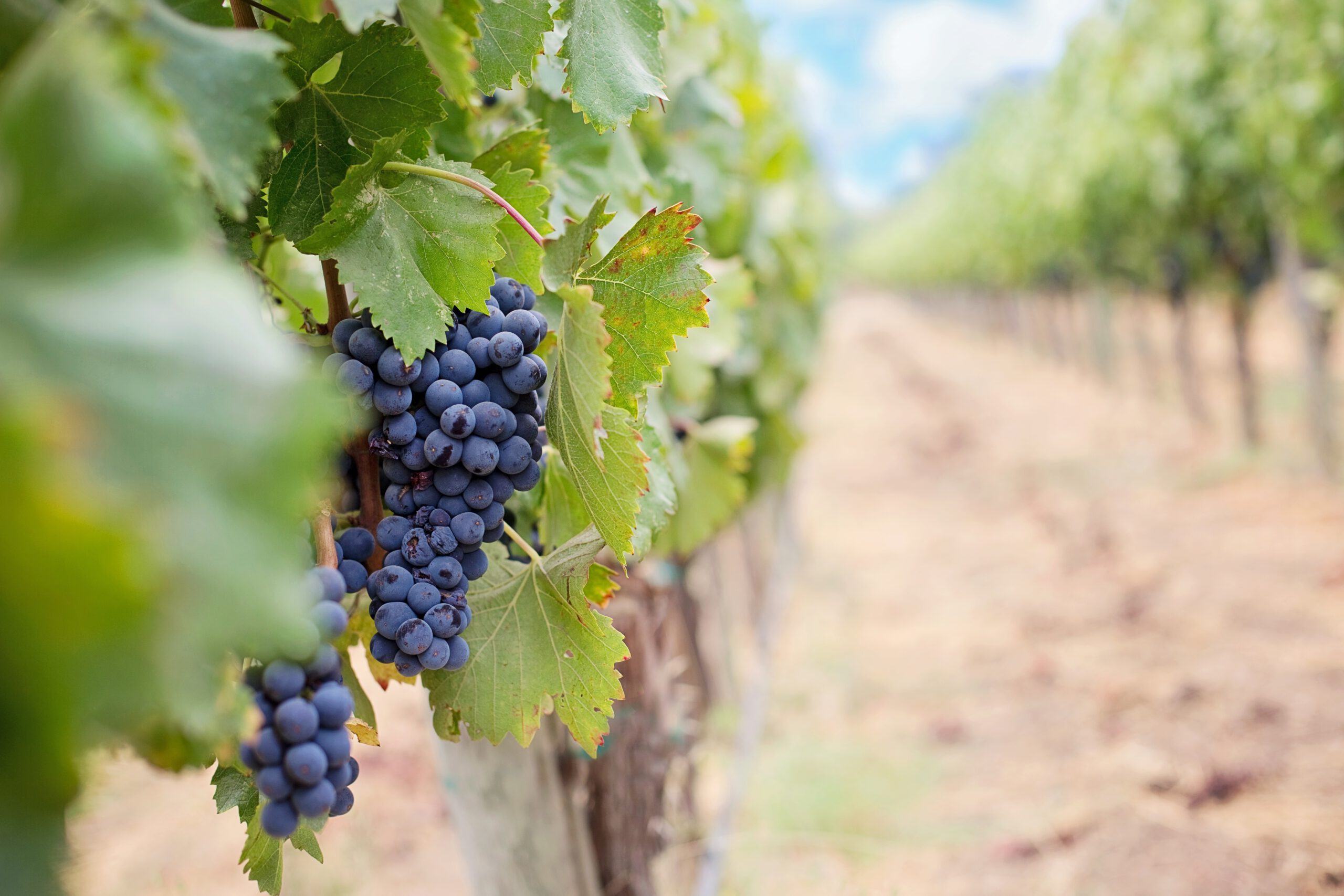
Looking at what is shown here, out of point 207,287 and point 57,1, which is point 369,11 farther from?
point 207,287

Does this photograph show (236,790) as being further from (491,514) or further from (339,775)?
(491,514)

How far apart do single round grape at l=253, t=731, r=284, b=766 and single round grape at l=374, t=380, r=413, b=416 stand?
33 centimetres

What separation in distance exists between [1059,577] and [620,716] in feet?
17.5

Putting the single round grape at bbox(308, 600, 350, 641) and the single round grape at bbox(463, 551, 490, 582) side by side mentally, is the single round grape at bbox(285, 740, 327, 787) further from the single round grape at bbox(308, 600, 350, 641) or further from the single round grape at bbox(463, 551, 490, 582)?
the single round grape at bbox(463, 551, 490, 582)

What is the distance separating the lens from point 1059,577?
22.5ft

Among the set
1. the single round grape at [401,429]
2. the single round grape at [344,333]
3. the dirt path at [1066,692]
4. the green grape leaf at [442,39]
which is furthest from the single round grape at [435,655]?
the dirt path at [1066,692]

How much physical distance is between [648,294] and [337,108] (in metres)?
0.38

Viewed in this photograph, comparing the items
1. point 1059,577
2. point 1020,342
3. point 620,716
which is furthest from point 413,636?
point 1020,342

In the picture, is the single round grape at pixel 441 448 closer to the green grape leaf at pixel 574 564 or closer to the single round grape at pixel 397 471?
the single round grape at pixel 397 471

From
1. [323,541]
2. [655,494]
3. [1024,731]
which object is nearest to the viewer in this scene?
[323,541]

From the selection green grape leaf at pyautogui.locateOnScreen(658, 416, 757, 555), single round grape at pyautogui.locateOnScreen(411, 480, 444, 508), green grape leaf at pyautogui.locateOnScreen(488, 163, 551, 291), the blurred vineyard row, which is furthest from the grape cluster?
the blurred vineyard row

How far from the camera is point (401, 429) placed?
3.09 feet

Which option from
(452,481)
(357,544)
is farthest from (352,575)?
(452,481)

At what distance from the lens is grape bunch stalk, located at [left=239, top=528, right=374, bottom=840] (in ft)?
2.36
